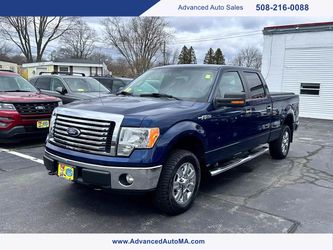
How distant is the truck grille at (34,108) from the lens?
23.0ft

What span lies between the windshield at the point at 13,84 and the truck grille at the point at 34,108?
4.20ft

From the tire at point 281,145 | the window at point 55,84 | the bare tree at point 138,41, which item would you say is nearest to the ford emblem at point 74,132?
the tire at point 281,145

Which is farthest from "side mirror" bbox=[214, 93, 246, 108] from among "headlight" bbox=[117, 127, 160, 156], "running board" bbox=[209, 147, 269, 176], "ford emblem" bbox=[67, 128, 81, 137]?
"ford emblem" bbox=[67, 128, 81, 137]

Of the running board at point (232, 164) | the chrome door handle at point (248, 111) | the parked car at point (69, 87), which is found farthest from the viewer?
the parked car at point (69, 87)

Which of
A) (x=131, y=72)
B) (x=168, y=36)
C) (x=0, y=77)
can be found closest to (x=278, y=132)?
(x=0, y=77)

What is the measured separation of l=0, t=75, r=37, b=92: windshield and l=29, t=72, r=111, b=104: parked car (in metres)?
0.91

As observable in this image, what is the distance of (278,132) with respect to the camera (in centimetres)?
657

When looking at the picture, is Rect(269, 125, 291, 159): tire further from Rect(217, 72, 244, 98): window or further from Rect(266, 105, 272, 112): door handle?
Rect(217, 72, 244, 98): window

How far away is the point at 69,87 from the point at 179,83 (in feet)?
19.7

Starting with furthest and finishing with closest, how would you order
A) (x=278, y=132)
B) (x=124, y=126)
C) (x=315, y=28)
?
(x=315, y=28) → (x=278, y=132) → (x=124, y=126)

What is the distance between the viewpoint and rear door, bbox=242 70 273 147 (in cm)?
531

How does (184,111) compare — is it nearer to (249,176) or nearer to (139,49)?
(249,176)

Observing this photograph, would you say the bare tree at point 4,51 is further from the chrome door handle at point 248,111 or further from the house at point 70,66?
the chrome door handle at point 248,111
